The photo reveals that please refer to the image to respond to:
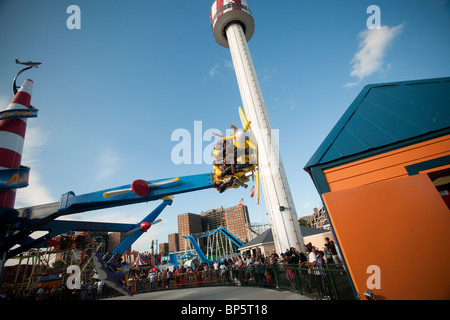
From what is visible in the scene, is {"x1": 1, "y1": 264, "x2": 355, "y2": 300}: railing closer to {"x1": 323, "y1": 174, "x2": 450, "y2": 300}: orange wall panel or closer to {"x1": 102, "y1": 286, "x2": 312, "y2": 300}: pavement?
{"x1": 102, "y1": 286, "x2": 312, "y2": 300}: pavement

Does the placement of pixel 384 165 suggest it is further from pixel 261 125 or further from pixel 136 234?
pixel 261 125

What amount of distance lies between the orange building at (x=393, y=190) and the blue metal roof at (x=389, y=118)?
18mm

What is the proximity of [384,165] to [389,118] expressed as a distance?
139cm

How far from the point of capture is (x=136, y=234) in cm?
873

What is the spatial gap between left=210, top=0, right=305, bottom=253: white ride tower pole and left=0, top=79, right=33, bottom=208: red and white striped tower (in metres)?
12.6

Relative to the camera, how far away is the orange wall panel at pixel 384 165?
4.52 metres

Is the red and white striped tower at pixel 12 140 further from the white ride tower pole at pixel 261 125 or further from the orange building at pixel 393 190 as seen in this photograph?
the white ride tower pole at pixel 261 125

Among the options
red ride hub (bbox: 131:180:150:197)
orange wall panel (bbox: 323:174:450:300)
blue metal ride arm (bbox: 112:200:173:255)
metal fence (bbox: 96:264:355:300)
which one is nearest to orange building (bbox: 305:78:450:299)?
orange wall panel (bbox: 323:174:450:300)

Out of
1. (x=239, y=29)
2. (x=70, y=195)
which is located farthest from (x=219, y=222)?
(x=70, y=195)

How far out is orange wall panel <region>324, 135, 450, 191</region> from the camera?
14.8 feet

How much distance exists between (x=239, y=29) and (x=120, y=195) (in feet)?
78.3

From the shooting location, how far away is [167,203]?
9.55 metres

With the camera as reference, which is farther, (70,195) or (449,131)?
(70,195)
